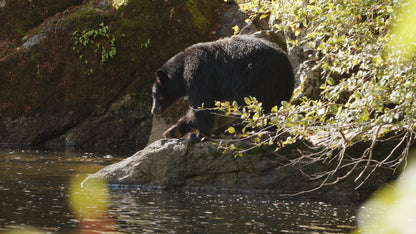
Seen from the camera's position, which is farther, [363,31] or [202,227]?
[363,31]

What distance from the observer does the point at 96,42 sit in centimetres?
1652

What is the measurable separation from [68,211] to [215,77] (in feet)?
11.8

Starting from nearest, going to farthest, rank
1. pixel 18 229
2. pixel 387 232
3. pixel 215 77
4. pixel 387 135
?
pixel 18 229
pixel 387 232
pixel 387 135
pixel 215 77

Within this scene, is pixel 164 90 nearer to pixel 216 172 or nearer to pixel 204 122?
pixel 204 122

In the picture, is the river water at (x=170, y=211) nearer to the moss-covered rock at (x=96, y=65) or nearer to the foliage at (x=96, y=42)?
the moss-covered rock at (x=96, y=65)

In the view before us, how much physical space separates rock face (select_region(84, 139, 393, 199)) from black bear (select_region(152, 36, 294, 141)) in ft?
1.66

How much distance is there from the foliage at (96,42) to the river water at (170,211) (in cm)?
741

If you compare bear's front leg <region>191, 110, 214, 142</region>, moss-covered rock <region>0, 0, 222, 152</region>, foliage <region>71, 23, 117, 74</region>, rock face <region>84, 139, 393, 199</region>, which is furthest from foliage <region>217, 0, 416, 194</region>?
foliage <region>71, 23, 117, 74</region>

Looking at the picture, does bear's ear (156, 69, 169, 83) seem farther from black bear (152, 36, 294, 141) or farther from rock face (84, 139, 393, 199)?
rock face (84, 139, 393, 199)

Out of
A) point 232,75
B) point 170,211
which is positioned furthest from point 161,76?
point 170,211

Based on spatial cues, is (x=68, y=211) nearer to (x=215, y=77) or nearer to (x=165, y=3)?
Result: (x=215, y=77)

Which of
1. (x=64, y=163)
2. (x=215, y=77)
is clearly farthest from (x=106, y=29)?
(x=215, y=77)

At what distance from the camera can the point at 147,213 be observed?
660 centimetres

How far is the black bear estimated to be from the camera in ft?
28.9
